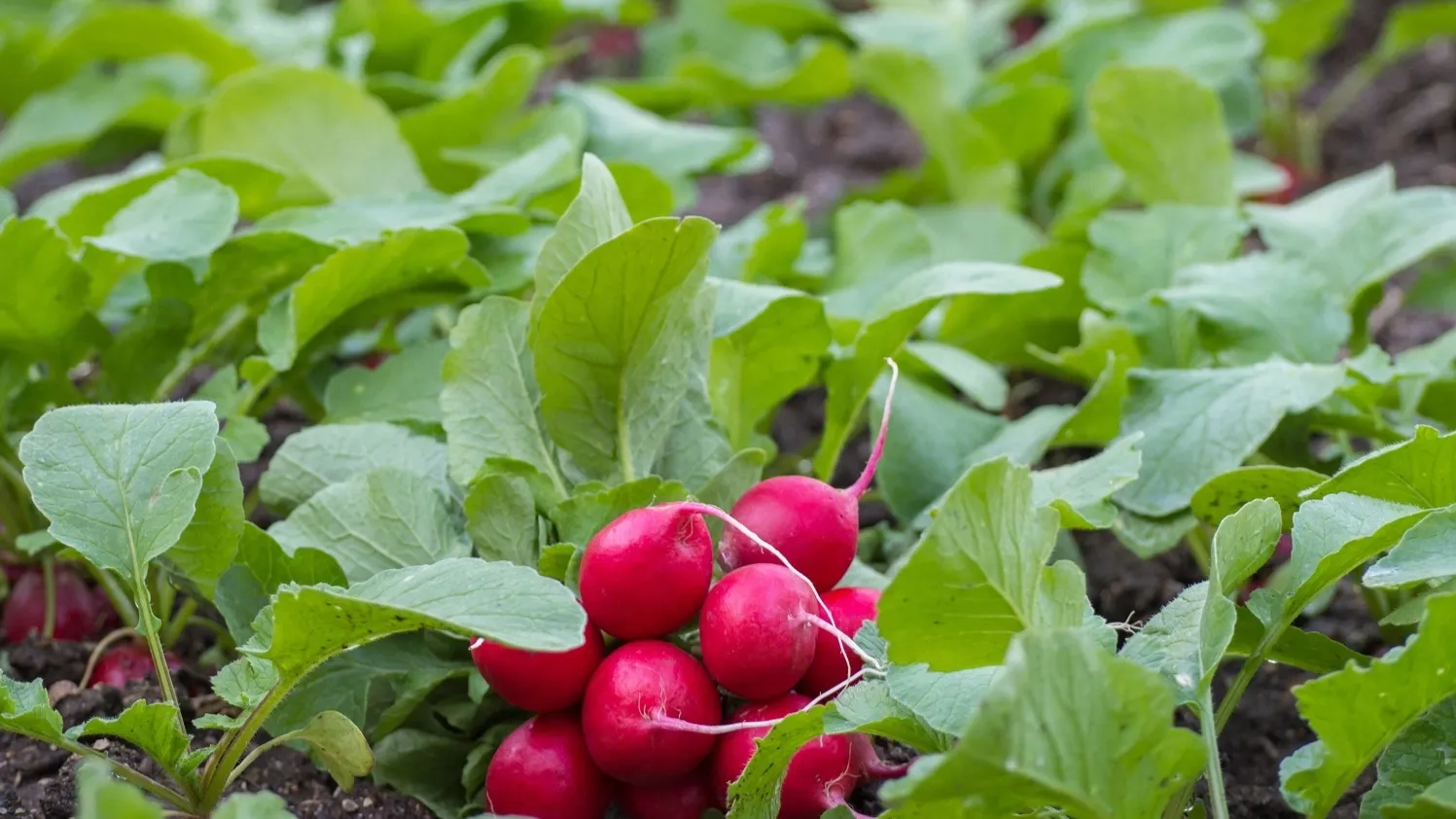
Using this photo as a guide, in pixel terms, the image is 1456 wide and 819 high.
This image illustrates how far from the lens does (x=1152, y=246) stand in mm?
1666

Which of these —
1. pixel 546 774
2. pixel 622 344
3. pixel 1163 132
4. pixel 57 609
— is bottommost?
pixel 57 609

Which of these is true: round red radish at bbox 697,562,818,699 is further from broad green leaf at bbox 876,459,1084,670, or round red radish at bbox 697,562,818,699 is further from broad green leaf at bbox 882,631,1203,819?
broad green leaf at bbox 882,631,1203,819

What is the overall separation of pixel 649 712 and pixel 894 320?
0.48 m

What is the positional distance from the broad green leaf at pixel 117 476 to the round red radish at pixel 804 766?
46 cm

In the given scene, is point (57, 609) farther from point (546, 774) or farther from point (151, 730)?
point (546, 774)

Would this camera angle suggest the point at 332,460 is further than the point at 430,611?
Yes

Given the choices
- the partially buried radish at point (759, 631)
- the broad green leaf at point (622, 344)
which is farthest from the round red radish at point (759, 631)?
the broad green leaf at point (622, 344)

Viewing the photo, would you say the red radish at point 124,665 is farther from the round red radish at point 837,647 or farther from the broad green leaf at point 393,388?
the round red radish at point 837,647

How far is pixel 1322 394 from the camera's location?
1.28 meters

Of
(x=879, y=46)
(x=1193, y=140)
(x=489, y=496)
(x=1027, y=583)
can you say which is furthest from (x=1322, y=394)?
(x=879, y=46)

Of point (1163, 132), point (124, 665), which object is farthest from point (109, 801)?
point (1163, 132)

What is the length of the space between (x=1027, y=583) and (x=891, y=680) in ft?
0.41

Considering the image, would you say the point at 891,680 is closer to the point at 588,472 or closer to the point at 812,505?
the point at 812,505

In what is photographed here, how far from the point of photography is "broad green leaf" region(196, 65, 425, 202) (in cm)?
179
